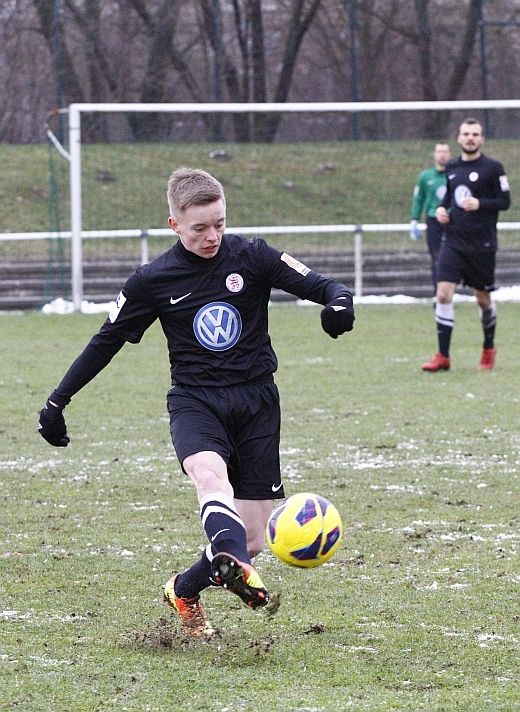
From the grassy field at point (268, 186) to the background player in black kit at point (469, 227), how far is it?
819cm

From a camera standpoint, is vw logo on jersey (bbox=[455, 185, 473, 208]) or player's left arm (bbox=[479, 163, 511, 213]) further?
vw logo on jersey (bbox=[455, 185, 473, 208])

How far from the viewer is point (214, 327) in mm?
3791

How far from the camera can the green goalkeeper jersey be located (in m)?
12.9

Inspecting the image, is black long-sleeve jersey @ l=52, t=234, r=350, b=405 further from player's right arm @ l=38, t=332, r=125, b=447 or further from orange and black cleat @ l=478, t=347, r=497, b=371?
orange and black cleat @ l=478, t=347, r=497, b=371

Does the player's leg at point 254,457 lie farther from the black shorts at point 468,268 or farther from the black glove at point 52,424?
the black shorts at point 468,268

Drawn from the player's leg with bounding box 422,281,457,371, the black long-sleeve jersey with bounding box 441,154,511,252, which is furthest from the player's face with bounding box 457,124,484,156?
the player's leg with bounding box 422,281,457,371

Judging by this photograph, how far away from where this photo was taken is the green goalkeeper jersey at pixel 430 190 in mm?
12930

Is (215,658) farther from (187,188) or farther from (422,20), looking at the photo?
(422,20)

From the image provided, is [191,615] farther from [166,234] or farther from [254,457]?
[166,234]

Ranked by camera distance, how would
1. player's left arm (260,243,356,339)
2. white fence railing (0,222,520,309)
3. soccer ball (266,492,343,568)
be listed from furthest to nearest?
white fence railing (0,222,520,309), player's left arm (260,243,356,339), soccer ball (266,492,343,568)

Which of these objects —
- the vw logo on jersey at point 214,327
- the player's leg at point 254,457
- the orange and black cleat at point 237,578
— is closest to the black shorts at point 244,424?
the player's leg at point 254,457

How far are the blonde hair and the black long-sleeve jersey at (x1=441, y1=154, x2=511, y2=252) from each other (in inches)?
243

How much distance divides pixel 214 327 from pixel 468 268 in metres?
6.21

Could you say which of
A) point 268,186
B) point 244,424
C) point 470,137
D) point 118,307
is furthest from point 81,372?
point 268,186
